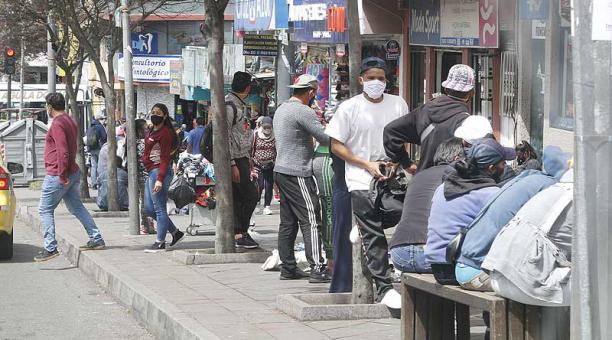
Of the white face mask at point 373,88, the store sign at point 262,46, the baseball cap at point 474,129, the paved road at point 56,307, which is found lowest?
the paved road at point 56,307

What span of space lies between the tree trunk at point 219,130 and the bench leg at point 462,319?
16.6 feet

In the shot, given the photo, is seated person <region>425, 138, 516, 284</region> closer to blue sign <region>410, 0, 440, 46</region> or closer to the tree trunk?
the tree trunk

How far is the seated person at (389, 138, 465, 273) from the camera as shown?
667 centimetres

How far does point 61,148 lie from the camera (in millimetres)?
12648

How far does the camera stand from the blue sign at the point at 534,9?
11848mm

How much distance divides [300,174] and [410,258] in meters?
3.67

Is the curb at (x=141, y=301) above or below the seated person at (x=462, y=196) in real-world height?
below

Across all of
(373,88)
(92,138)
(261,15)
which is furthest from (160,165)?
(92,138)

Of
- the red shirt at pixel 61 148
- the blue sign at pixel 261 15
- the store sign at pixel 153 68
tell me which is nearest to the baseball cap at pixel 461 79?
the red shirt at pixel 61 148

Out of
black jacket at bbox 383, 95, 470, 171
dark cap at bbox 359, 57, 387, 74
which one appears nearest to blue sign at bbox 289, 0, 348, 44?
dark cap at bbox 359, 57, 387, 74

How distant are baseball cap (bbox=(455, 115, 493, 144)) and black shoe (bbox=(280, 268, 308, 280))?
4175mm

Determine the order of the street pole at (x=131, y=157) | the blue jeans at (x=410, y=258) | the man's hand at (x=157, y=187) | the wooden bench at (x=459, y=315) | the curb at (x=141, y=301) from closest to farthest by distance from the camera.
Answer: the wooden bench at (x=459, y=315) → the blue jeans at (x=410, y=258) → the curb at (x=141, y=301) → the man's hand at (x=157, y=187) → the street pole at (x=131, y=157)

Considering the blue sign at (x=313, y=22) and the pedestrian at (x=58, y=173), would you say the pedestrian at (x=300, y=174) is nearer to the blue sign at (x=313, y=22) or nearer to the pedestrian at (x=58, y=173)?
the pedestrian at (x=58, y=173)

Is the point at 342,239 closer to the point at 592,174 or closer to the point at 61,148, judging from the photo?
the point at 592,174
